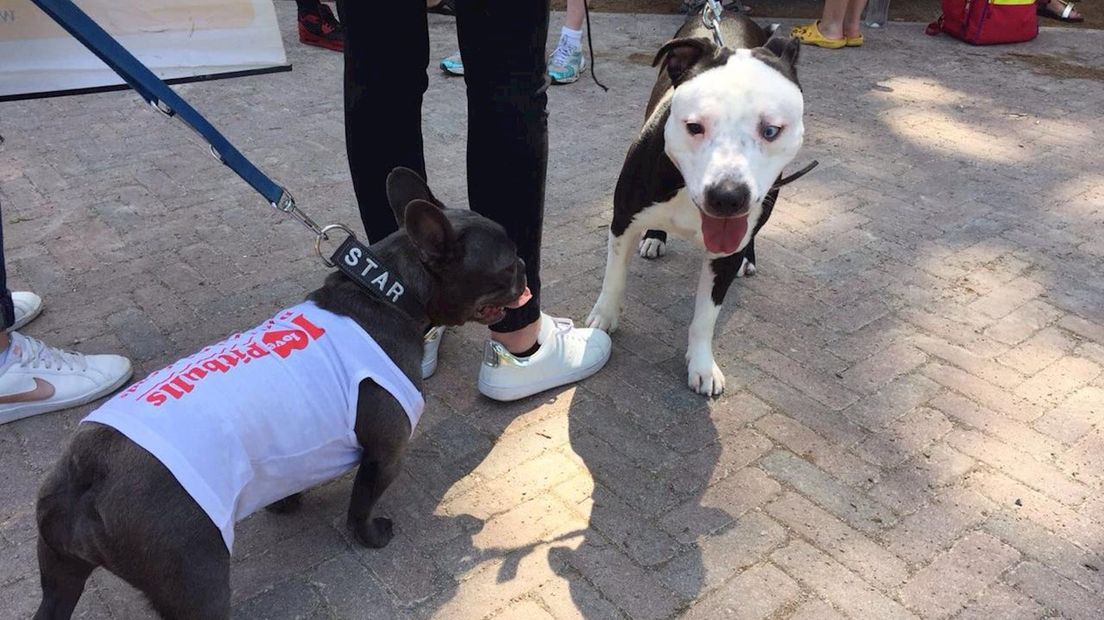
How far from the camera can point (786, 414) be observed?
3.33 metres

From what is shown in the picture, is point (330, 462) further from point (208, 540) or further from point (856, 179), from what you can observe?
point (856, 179)

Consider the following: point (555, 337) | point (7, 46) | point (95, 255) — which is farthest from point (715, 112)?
point (95, 255)

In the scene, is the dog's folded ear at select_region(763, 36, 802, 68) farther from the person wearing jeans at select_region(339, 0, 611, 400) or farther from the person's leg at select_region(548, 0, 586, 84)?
the person's leg at select_region(548, 0, 586, 84)

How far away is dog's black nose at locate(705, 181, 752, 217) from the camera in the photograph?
2762 mm

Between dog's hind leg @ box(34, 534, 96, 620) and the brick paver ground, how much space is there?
21 centimetres

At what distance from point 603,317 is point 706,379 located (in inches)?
22.8

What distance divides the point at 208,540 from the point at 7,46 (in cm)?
251

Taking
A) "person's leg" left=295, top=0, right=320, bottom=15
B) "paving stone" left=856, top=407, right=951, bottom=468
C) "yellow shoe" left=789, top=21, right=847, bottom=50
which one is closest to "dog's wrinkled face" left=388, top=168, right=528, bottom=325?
"paving stone" left=856, top=407, right=951, bottom=468

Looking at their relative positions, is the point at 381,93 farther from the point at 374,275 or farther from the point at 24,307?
the point at 24,307

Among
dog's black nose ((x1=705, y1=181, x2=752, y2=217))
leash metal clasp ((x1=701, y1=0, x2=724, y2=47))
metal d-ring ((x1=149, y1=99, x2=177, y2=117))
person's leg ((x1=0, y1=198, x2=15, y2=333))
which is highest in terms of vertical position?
leash metal clasp ((x1=701, y1=0, x2=724, y2=47))

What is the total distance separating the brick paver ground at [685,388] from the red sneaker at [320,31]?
4.73 ft

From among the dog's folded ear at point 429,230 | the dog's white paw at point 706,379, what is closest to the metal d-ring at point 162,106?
the dog's folded ear at point 429,230

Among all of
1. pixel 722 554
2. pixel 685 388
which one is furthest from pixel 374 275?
pixel 685 388

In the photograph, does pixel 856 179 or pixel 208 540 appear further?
pixel 856 179
